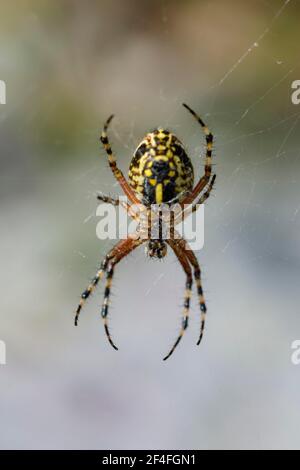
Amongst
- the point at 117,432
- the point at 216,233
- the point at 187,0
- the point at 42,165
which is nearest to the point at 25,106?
the point at 42,165

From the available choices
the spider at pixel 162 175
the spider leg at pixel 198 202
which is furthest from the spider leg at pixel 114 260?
the spider leg at pixel 198 202

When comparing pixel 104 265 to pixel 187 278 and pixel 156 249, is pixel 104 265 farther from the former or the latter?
pixel 187 278

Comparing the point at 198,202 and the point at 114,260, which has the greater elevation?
the point at 198,202

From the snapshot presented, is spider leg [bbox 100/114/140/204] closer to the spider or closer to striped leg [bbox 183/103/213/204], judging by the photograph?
the spider

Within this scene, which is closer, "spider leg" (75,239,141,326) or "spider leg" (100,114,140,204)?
"spider leg" (100,114,140,204)

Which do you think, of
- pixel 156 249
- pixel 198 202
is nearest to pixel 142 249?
pixel 156 249

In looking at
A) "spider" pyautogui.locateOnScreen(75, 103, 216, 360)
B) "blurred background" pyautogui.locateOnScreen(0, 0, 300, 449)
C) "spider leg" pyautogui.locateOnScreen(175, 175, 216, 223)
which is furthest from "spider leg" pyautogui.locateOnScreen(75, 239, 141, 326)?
"blurred background" pyautogui.locateOnScreen(0, 0, 300, 449)
